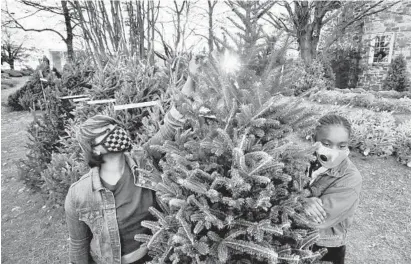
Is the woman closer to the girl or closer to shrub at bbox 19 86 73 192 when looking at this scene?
the girl

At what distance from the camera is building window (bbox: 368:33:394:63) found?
55.9 ft

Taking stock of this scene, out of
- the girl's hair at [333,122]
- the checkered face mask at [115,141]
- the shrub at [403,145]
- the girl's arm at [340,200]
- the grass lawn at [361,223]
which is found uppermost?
the girl's hair at [333,122]

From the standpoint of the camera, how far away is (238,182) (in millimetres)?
1396

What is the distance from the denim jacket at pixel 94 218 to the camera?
2.05 metres

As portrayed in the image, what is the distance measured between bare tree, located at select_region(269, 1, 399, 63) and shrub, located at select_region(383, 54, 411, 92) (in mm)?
3139

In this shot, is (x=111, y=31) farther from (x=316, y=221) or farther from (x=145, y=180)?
(x=316, y=221)

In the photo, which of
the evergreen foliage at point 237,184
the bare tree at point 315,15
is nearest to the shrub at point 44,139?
the evergreen foliage at point 237,184

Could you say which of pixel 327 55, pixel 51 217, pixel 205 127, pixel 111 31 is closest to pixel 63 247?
pixel 51 217

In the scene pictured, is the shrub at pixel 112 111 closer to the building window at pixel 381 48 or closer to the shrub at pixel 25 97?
the shrub at pixel 25 97

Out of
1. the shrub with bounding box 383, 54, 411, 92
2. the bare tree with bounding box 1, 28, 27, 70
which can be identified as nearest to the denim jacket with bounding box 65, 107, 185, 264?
the shrub with bounding box 383, 54, 411, 92

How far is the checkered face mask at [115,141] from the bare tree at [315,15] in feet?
51.0

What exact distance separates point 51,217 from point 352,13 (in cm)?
1818

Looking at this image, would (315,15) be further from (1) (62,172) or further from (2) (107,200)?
(2) (107,200)

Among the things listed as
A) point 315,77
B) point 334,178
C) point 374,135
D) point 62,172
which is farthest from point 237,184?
point 315,77
